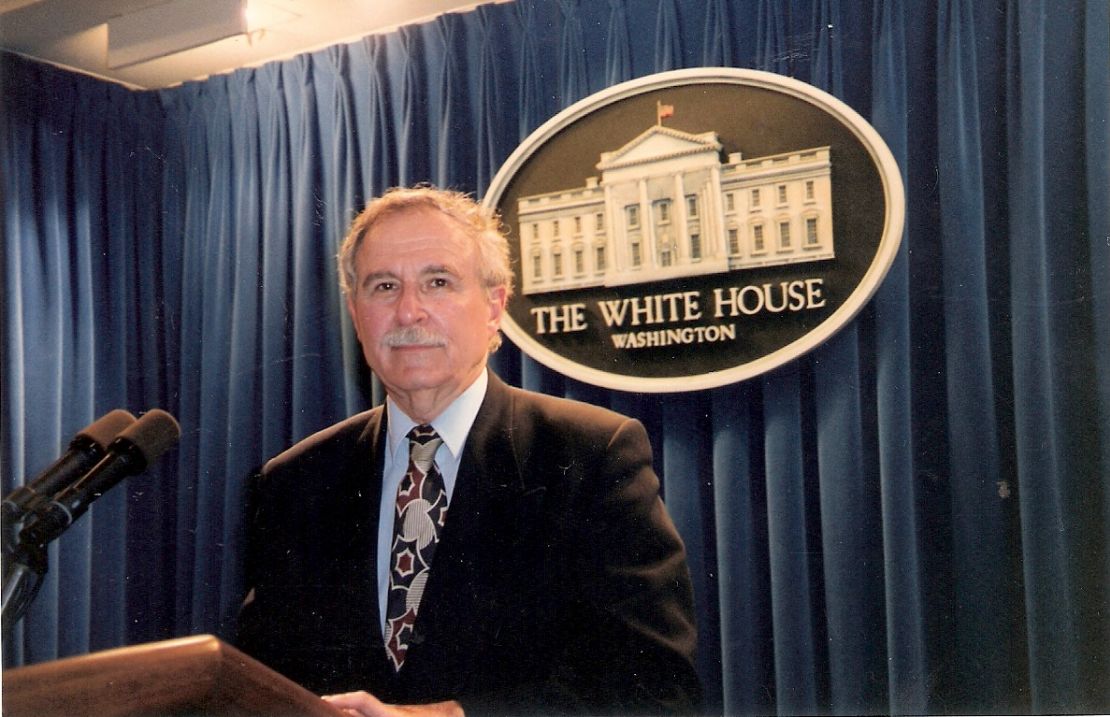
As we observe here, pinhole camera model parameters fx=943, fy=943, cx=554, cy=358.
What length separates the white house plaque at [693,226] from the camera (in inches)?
59.1

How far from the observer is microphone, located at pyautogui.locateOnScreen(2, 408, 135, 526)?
1077 millimetres

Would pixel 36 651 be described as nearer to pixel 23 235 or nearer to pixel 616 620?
pixel 23 235

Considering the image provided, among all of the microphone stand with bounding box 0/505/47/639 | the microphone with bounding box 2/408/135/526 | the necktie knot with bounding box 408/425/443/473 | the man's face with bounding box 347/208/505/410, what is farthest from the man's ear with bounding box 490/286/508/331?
the microphone stand with bounding box 0/505/47/639

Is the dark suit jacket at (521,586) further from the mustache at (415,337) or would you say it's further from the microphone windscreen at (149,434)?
the microphone windscreen at (149,434)

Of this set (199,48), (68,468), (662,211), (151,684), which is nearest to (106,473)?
(68,468)

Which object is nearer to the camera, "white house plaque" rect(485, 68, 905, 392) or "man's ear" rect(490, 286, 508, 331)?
"white house plaque" rect(485, 68, 905, 392)

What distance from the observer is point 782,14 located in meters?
1.55

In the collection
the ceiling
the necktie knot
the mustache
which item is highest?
the ceiling

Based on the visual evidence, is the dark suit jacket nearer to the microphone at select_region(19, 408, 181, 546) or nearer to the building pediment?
the building pediment

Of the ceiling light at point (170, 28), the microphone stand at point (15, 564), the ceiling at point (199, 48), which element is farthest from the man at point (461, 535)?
the microphone stand at point (15, 564)

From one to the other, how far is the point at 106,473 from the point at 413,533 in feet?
2.02

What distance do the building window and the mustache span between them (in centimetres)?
43

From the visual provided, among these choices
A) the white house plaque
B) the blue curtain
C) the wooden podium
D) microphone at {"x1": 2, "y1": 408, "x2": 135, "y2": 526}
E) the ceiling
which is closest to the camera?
the wooden podium

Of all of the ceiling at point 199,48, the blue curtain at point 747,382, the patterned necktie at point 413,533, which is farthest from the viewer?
the ceiling at point 199,48
